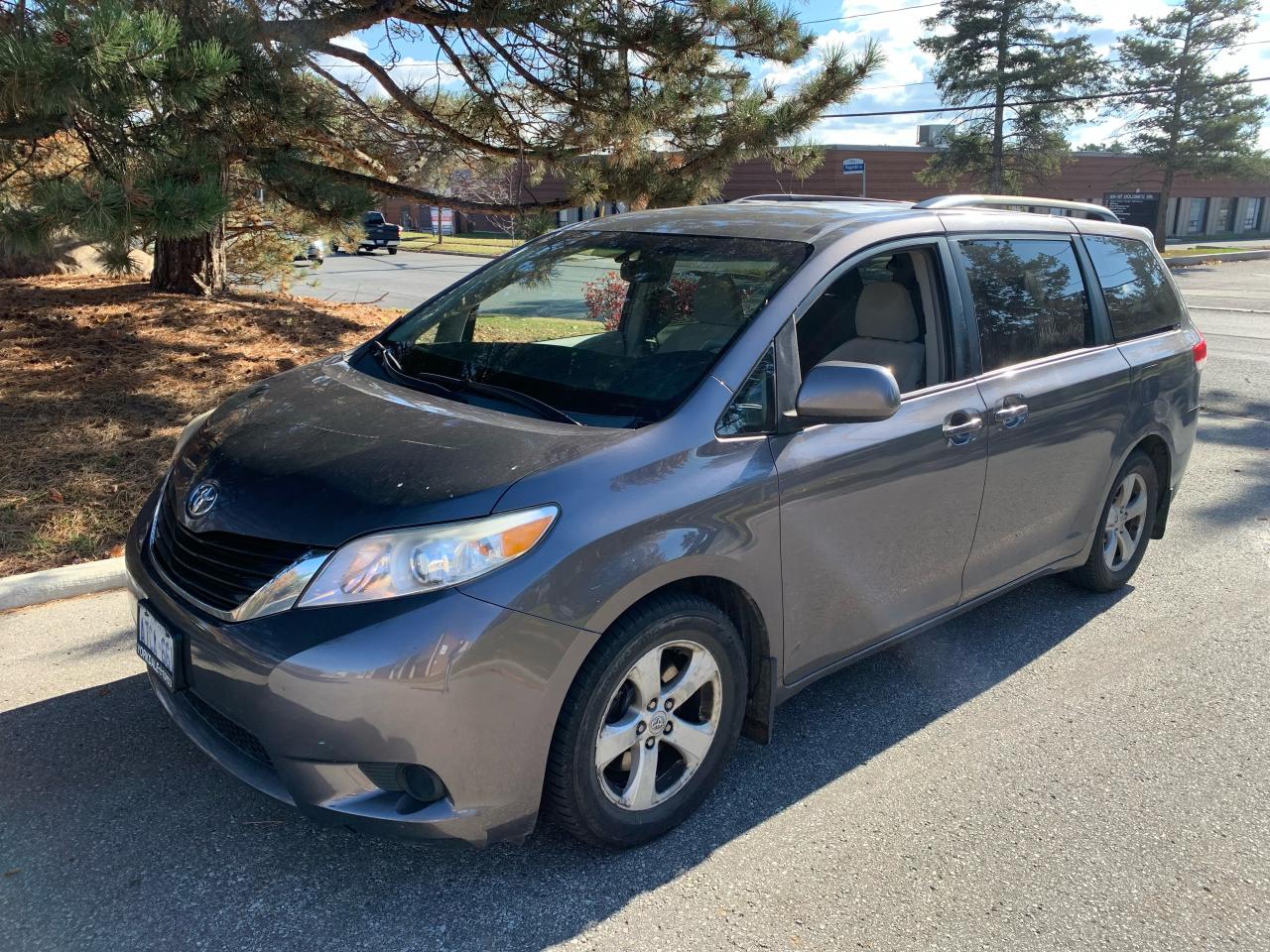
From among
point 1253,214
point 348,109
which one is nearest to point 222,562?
point 348,109

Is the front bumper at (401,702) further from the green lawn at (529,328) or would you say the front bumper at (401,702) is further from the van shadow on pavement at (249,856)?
→ the green lawn at (529,328)

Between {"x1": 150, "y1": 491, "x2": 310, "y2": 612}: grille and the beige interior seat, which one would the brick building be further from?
{"x1": 150, "y1": 491, "x2": 310, "y2": 612}: grille

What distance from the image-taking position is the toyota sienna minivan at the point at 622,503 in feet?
8.14

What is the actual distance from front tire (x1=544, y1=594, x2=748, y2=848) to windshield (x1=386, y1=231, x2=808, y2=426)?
2.10ft

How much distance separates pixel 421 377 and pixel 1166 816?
9.27ft

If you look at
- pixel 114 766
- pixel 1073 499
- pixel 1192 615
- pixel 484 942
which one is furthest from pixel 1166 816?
pixel 114 766

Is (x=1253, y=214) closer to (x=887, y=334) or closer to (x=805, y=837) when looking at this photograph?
(x=887, y=334)

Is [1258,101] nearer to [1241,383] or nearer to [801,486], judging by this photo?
[1241,383]

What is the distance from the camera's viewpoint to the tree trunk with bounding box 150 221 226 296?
1039 cm

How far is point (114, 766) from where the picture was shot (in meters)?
3.25

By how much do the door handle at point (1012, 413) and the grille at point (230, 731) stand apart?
9.00ft

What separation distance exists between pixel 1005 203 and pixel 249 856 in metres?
3.96

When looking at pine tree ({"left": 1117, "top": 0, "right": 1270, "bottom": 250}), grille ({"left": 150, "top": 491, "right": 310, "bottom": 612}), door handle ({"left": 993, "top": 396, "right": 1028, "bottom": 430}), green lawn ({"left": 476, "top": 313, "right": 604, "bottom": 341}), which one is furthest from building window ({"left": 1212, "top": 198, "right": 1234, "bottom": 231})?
grille ({"left": 150, "top": 491, "right": 310, "bottom": 612})

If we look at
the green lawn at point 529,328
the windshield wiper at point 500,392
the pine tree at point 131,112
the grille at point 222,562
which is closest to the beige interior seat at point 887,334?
the green lawn at point 529,328
